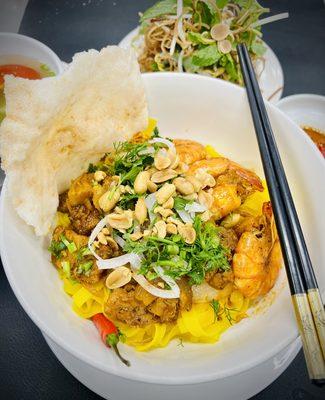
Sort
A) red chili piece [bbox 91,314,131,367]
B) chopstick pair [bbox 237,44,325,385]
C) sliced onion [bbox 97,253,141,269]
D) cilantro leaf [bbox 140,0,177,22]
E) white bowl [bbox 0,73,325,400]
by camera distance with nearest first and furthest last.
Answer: chopstick pair [bbox 237,44,325,385] → white bowl [bbox 0,73,325,400] → red chili piece [bbox 91,314,131,367] → sliced onion [bbox 97,253,141,269] → cilantro leaf [bbox 140,0,177,22]

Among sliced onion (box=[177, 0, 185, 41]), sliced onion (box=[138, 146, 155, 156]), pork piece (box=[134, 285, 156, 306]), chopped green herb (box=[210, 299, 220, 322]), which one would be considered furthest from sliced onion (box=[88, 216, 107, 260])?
sliced onion (box=[177, 0, 185, 41])

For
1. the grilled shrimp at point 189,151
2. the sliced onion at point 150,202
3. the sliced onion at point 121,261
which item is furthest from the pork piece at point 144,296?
the grilled shrimp at point 189,151

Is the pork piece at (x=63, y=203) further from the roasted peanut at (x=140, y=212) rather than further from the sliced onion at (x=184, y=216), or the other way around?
the sliced onion at (x=184, y=216)

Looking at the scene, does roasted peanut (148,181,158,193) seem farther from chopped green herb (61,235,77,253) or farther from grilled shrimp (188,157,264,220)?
chopped green herb (61,235,77,253)

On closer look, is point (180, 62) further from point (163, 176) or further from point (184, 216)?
point (184, 216)

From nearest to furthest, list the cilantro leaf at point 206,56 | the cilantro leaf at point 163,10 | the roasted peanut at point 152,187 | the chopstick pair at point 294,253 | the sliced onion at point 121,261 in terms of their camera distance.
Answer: the chopstick pair at point 294,253 → the sliced onion at point 121,261 → the roasted peanut at point 152,187 → the cilantro leaf at point 206,56 → the cilantro leaf at point 163,10

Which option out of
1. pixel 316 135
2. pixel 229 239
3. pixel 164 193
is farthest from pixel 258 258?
pixel 316 135

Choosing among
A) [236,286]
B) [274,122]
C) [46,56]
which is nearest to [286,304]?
[236,286]
